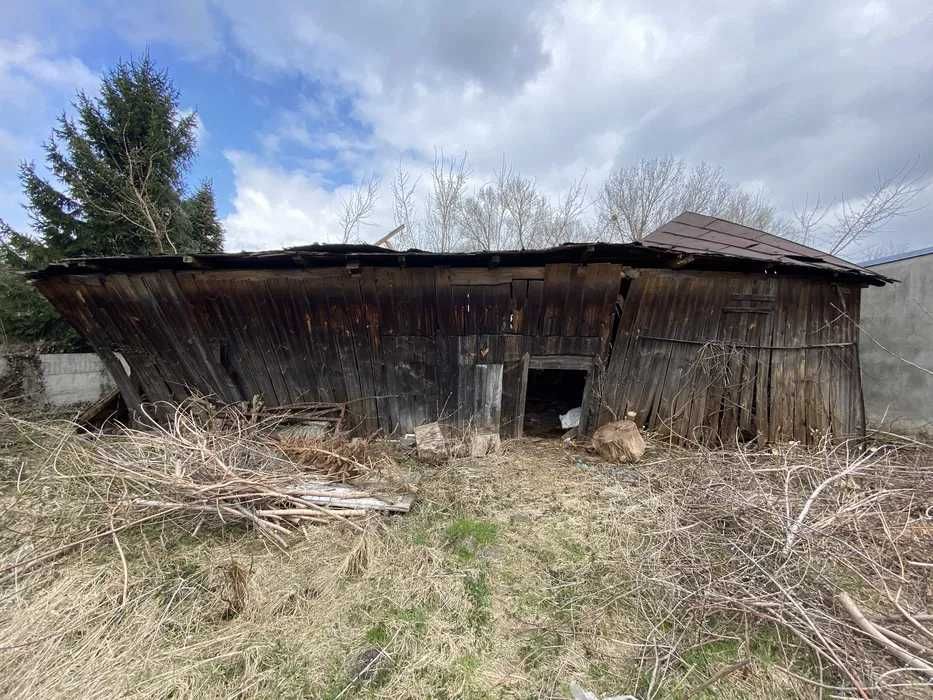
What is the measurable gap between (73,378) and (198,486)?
9.75 metres

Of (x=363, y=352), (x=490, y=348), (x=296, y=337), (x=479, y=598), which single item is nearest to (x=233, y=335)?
(x=296, y=337)

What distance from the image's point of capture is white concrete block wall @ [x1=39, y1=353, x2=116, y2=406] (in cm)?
830

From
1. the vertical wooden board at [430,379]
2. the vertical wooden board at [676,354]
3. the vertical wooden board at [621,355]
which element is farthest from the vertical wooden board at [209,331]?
the vertical wooden board at [676,354]

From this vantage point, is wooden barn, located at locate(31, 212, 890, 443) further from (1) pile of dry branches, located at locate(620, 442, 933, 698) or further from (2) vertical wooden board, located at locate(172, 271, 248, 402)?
(1) pile of dry branches, located at locate(620, 442, 933, 698)

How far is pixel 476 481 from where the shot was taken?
169 inches

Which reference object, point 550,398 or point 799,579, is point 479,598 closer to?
point 799,579

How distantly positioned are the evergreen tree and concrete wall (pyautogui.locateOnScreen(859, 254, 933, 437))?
19.3m

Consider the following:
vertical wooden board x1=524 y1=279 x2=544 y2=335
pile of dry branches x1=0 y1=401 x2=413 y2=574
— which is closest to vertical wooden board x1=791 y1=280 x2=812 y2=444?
vertical wooden board x1=524 y1=279 x2=544 y2=335

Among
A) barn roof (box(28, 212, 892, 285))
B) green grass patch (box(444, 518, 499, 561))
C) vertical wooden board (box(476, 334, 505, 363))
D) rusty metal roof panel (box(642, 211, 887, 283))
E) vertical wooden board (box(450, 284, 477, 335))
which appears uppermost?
rusty metal roof panel (box(642, 211, 887, 283))

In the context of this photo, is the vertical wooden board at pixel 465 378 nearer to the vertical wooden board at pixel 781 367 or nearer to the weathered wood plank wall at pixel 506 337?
the weathered wood plank wall at pixel 506 337

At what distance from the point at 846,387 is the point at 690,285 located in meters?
3.46

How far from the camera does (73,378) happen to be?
875cm

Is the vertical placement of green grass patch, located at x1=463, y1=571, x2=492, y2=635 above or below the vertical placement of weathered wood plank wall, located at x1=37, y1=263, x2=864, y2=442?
below

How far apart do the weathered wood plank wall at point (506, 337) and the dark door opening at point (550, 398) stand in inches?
41.6
